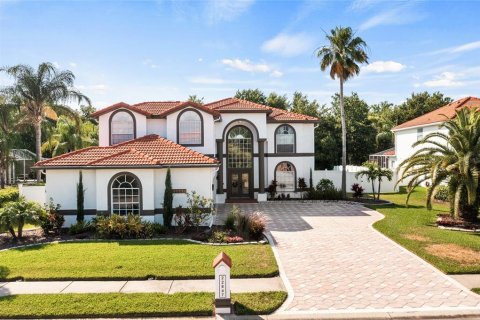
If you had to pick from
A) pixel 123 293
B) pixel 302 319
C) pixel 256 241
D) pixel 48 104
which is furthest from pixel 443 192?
pixel 48 104

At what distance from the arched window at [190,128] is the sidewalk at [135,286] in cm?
1404

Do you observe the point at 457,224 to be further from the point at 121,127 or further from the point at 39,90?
the point at 39,90

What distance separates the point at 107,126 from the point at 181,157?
752 centimetres

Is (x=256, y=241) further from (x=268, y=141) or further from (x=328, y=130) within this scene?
(x=328, y=130)

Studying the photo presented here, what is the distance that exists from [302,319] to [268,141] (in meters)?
21.7

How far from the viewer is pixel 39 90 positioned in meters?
30.1

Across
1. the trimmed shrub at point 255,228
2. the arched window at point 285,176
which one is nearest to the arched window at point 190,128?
the arched window at point 285,176

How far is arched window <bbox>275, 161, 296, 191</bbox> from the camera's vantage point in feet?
97.7

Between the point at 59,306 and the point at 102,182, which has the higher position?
the point at 102,182

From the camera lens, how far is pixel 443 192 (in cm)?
2686

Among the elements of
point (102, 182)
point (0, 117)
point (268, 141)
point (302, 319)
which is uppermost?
point (0, 117)

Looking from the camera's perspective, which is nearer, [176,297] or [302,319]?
[302,319]

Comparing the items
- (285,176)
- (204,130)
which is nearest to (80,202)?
(204,130)

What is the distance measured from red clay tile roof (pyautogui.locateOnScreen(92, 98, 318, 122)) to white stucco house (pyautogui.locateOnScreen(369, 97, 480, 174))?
1345cm
